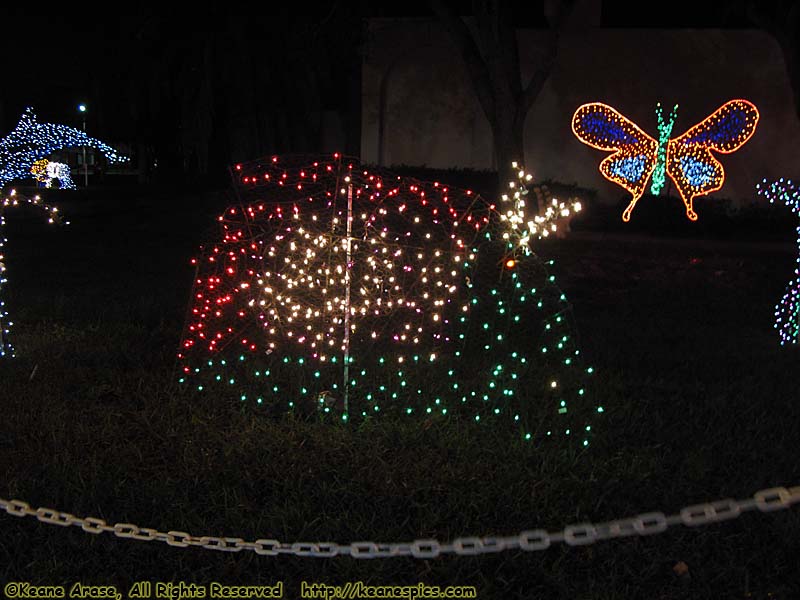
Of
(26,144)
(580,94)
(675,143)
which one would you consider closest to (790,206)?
(675,143)

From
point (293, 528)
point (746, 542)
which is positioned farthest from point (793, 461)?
point (293, 528)

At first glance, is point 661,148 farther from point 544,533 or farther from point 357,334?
point 544,533

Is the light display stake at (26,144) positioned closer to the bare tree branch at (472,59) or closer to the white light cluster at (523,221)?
the white light cluster at (523,221)

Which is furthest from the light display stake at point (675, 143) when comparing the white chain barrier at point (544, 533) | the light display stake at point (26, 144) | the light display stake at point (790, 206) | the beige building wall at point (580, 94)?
the white chain barrier at point (544, 533)

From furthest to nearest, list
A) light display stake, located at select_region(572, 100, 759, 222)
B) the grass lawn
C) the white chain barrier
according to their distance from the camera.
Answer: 1. light display stake, located at select_region(572, 100, 759, 222)
2. the grass lawn
3. the white chain barrier

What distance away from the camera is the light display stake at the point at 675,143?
1343 cm

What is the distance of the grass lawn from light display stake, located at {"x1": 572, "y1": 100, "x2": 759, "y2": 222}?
260 inches

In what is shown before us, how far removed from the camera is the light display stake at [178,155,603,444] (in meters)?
5.18

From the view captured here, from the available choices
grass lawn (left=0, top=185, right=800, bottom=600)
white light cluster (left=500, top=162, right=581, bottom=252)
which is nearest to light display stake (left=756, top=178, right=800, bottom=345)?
grass lawn (left=0, top=185, right=800, bottom=600)

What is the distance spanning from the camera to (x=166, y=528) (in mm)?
3662

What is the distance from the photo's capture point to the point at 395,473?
4258 mm

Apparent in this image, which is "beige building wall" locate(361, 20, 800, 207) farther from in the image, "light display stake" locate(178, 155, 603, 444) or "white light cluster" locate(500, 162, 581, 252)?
"white light cluster" locate(500, 162, 581, 252)

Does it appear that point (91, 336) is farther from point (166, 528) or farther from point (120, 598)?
point (120, 598)

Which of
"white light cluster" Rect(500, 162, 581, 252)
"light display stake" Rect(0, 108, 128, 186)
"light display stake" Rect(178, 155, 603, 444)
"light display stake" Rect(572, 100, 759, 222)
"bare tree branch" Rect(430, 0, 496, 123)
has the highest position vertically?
"bare tree branch" Rect(430, 0, 496, 123)
